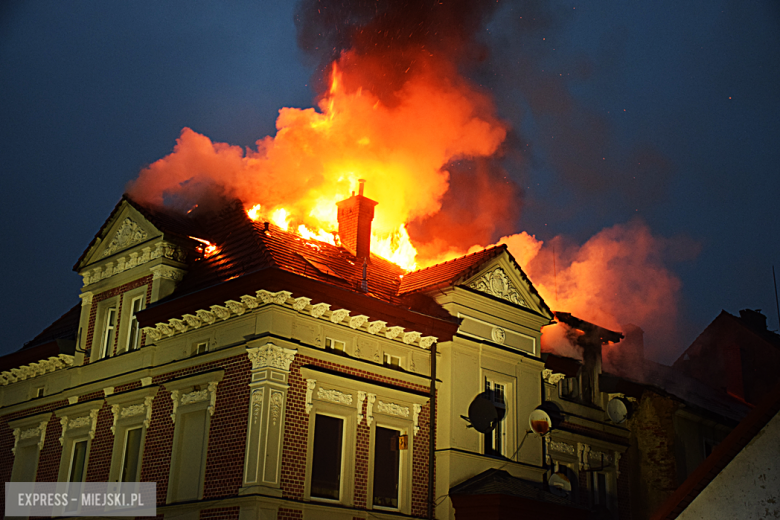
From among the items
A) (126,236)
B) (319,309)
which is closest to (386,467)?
(319,309)

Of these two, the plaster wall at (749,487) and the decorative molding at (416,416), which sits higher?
the decorative molding at (416,416)

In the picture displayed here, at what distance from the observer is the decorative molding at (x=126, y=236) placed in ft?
69.0

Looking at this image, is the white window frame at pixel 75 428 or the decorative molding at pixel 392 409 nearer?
the decorative molding at pixel 392 409

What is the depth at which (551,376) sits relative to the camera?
2322 cm

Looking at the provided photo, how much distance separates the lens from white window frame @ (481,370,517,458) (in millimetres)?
20547

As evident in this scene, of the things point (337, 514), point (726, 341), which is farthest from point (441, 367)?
point (726, 341)

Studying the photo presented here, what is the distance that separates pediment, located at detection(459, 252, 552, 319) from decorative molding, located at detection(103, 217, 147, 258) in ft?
29.1

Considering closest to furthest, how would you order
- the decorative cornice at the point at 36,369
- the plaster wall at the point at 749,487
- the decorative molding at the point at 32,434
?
the plaster wall at the point at 749,487
the decorative molding at the point at 32,434
the decorative cornice at the point at 36,369

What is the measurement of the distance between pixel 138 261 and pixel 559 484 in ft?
40.1

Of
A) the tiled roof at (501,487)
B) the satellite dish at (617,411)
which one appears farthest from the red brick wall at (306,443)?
the satellite dish at (617,411)

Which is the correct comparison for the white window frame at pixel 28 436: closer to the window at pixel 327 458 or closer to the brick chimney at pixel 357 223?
the window at pixel 327 458

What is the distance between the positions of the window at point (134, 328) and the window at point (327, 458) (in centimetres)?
570

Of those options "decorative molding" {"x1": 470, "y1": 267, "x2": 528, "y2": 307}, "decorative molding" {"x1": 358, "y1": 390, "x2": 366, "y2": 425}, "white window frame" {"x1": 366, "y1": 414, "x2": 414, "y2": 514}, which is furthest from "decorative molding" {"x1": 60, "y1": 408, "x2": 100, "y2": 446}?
"decorative molding" {"x1": 470, "y1": 267, "x2": 528, "y2": 307}

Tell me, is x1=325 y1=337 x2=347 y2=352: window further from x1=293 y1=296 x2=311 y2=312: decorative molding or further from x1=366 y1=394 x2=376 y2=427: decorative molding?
x1=366 y1=394 x2=376 y2=427: decorative molding
